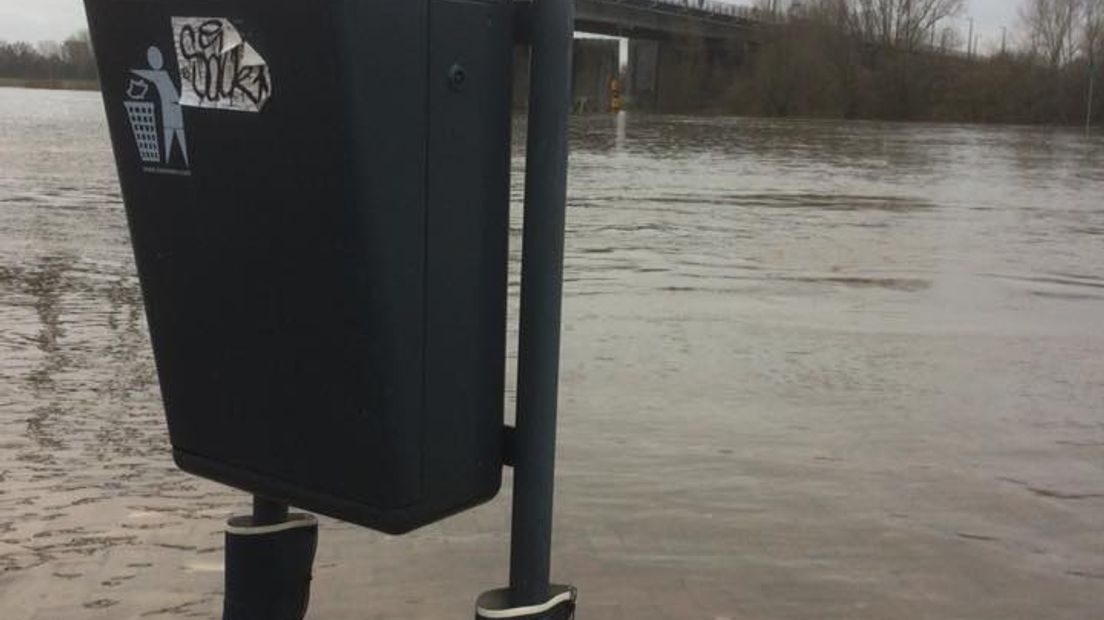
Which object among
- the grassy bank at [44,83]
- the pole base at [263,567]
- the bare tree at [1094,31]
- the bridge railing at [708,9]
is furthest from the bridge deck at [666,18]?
the pole base at [263,567]

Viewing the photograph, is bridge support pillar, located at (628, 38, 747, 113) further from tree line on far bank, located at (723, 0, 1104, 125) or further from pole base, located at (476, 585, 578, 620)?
pole base, located at (476, 585, 578, 620)

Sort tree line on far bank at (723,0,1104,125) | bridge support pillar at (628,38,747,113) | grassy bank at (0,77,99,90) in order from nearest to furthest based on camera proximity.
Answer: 1. tree line on far bank at (723,0,1104,125)
2. bridge support pillar at (628,38,747,113)
3. grassy bank at (0,77,99,90)

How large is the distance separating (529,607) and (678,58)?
96251mm

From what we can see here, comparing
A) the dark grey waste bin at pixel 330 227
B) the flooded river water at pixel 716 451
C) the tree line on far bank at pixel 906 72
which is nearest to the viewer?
the dark grey waste bin at pixel 330 227

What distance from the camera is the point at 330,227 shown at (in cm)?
171

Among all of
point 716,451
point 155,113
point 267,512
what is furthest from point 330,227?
point 716,451

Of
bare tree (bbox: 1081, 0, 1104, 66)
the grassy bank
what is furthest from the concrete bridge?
the grassy bank

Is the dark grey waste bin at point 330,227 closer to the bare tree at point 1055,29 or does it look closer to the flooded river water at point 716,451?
the flooded river water at point 716,451

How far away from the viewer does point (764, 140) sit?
38.5m

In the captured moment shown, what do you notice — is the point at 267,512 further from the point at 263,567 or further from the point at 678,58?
the point at 678,58

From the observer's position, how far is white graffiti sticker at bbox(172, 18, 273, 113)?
174 cm

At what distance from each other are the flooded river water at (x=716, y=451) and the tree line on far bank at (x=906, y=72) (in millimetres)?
72978

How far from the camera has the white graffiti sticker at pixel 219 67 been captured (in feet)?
5.71

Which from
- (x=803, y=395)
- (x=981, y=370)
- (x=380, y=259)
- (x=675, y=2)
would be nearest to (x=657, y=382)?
(x=803, y=395)
